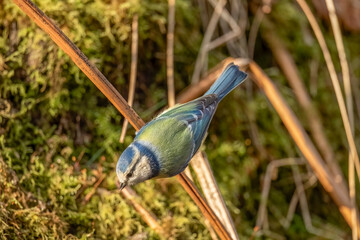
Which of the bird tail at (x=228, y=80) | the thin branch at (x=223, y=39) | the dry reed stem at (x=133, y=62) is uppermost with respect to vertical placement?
the dry reed stem at (x=133, y=62)

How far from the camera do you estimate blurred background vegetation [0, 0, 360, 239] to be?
238cm

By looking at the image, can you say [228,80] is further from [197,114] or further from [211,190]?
[211,190]

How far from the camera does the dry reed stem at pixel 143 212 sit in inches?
97.9

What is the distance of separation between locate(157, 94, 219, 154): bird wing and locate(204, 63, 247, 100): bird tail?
8cm

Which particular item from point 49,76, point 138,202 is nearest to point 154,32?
point 49,76

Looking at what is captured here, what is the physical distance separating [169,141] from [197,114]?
22 cm

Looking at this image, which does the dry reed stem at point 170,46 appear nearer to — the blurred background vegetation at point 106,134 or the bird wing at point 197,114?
the blurred background vegetation at point 106,134

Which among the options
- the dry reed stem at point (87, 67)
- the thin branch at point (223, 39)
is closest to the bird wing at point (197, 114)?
the dry reed stem at point (87, 67)

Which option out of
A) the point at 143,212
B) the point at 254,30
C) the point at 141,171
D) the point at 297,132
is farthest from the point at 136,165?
the point at 254,30

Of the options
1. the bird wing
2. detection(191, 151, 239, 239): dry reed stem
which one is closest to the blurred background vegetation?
detection(191, 151, 239, 239): dry reed stem

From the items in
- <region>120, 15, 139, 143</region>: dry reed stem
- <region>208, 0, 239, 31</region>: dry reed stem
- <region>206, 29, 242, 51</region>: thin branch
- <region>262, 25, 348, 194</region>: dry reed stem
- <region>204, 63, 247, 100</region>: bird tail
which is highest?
<region>120, 15, 139, 143</region>: dry reed stem

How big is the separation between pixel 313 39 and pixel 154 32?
1347 mm

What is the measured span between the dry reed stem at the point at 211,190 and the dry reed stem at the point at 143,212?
288 millimetres

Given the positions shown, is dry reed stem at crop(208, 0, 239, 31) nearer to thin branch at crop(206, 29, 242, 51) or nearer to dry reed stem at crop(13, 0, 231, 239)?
thin branch at crop(206, 29, 242, 51)
